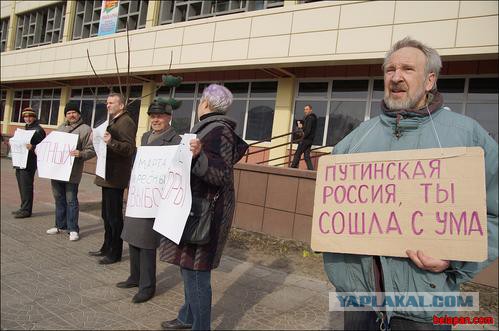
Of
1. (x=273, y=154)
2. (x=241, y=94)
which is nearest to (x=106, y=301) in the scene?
(x=273, y=154)

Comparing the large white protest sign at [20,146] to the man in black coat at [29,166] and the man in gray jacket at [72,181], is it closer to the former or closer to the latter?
the man in black coat at [29,166]

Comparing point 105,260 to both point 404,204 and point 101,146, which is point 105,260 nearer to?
point 101,146

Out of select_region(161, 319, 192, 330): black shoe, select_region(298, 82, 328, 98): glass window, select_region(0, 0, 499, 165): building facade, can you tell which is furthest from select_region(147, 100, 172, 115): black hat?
select_region(298, 82, 328, 98): glass window

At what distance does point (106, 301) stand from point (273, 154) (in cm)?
808

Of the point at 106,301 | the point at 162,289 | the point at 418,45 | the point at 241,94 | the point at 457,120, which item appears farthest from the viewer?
the point at 241,94

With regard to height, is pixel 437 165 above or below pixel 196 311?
above

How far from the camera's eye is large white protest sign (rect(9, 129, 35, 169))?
5621 mm

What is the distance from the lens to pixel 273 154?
10984 mm

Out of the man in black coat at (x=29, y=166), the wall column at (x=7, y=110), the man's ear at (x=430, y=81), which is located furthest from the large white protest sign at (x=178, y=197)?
the wall column at (x=7, y=110)

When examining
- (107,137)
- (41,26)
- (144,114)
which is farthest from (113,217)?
(41,26)

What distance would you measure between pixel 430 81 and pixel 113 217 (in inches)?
146

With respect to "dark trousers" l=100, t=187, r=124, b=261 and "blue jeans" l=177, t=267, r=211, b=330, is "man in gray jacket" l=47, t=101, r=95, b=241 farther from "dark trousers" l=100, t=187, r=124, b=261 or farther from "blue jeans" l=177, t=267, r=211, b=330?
"blue jeans" l=177, t=267, r=211, b=330

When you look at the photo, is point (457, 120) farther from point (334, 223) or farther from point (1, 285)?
point (1, 285)

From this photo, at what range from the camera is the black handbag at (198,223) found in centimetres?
244
